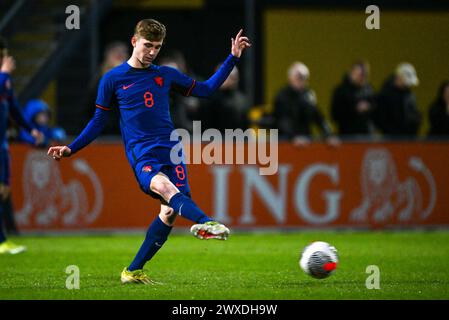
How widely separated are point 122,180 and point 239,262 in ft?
15.3

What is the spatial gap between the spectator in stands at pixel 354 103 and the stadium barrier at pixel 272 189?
76cm

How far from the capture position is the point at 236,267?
11.1 m

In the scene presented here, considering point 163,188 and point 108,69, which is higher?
point 108,69

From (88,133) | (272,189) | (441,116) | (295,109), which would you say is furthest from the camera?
(441,116)

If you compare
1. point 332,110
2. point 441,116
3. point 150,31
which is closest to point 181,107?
point 332,110

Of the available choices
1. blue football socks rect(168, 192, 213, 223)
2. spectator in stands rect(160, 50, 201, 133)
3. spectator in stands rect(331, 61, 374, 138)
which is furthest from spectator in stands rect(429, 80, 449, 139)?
blue football socks rect(168, 192, 213, 223)

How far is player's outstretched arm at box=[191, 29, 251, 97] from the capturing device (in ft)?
30.5

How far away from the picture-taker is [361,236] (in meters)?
15.6

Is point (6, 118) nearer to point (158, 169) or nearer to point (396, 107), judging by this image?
point (158, 169)

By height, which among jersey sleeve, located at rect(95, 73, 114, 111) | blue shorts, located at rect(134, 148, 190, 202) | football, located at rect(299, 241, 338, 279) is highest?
jersey sleeve, located at rect(95, 73, 114, 111)

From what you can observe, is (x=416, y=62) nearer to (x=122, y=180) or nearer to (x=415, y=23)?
(x=415, y=23)

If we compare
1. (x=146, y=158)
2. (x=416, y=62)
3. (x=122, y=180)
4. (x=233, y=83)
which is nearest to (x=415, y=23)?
(x=416, y=62)

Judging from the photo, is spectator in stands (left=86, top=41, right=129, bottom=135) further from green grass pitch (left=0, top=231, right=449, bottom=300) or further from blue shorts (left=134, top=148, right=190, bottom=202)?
blue shorts (left=134, top=148, right=190, bottom=202)

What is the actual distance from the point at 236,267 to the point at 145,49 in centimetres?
303
